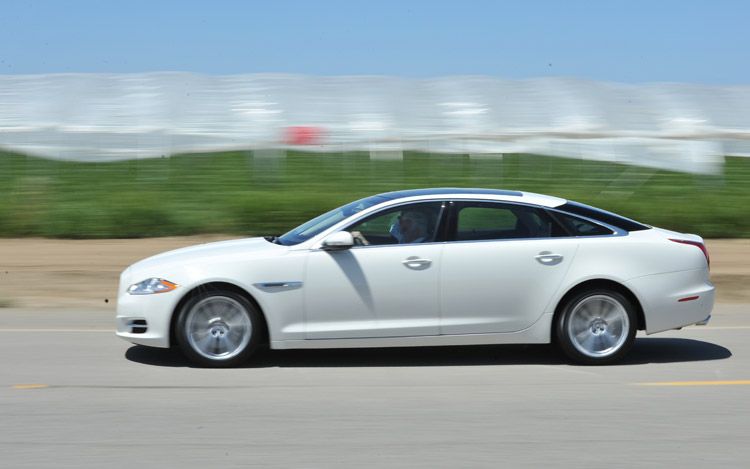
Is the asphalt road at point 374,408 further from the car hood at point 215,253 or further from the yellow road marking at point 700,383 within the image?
the car hood at point 215,253

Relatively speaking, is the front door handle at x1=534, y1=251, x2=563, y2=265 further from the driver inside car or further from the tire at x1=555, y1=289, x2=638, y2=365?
the driver inside car

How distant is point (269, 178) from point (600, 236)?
1425 cm

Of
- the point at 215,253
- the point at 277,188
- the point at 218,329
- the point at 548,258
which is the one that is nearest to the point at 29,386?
the point at 218,329

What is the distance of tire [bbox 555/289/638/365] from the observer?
332 inches

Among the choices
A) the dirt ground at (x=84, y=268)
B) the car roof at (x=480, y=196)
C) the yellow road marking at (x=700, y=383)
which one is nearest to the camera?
the yellow road marking at (x=700, y=383)

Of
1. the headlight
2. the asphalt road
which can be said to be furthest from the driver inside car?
the headlight

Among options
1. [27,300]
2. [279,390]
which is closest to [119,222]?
[27,300]

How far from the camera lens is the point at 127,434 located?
6371 mm

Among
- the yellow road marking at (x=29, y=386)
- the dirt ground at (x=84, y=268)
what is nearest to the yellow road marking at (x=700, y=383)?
the yellow road marking at (x=29, y=386)

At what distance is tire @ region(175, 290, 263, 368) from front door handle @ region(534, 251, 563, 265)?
7.32 ft

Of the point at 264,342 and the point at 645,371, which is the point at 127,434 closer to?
→ the point at 264,342

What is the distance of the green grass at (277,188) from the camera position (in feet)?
55.5

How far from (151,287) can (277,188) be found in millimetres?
12873

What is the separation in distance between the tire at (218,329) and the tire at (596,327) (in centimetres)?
241
